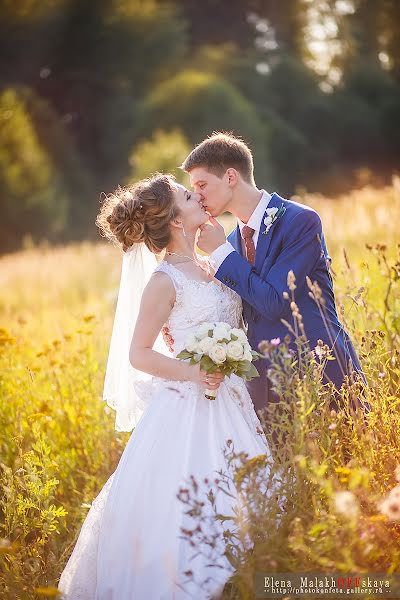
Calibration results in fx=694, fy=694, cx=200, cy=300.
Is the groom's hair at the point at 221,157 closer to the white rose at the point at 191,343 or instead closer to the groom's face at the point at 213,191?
the groom's face at the point at 213,191

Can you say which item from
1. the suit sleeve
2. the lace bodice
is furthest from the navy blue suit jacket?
the lace bodice

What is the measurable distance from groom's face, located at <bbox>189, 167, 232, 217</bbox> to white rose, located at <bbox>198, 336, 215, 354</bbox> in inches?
52.9

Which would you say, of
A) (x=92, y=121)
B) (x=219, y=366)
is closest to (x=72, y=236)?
(x=92, y=121)

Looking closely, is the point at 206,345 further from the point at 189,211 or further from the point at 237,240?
the point at 237,240

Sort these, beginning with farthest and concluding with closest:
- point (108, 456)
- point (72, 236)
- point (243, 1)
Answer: point (243, 1), point (72, 236), point (108, 456)

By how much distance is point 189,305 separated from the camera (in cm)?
370

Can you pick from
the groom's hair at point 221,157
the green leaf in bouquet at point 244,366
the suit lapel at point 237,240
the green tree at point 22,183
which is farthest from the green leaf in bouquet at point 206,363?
the green tree at point 22,183

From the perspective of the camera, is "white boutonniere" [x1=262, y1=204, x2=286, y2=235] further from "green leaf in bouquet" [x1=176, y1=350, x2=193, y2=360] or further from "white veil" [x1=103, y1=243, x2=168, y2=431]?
"green leaf in bouquet" [x1=176, y1=350, x2=193, y2=360]

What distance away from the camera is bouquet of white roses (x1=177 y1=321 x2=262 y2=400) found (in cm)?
317

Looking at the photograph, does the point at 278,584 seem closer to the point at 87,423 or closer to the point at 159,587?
the point at 159,587

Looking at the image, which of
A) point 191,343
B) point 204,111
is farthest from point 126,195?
point 204,111

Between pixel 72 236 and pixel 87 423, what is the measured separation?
25436 millimetres

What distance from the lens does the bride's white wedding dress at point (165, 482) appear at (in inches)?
127

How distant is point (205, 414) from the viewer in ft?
11.7
